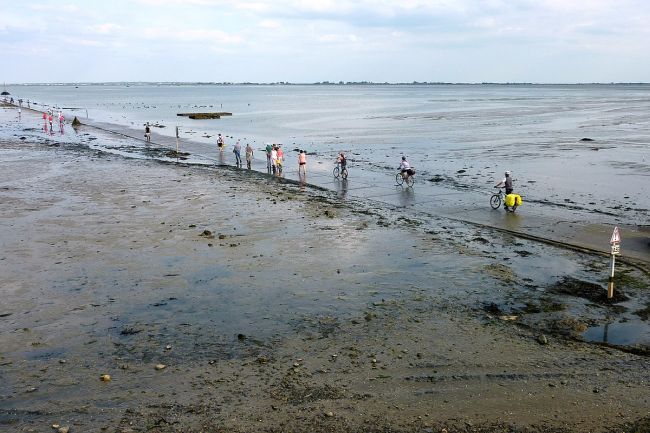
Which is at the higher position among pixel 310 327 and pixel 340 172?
pixel 340 172

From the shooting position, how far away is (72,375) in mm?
11141

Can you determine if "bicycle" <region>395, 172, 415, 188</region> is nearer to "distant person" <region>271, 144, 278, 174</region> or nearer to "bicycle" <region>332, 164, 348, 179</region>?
"bicycle" <region>332, 164, 348, 179</region>

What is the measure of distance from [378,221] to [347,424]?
49.9 ft

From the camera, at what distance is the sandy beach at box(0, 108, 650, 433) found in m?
9.88

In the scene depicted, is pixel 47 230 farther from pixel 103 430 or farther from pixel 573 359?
pixel 573 359

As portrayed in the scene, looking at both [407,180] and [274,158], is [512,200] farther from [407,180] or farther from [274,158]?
[274,158]

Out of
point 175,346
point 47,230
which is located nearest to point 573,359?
point 175,346

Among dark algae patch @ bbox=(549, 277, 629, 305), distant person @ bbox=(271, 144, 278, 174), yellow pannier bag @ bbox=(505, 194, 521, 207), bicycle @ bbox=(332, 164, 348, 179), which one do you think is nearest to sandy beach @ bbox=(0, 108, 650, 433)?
dark algae patch @ bbox=(549, 277, 629, 305)

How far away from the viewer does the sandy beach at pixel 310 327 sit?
9.88 meters

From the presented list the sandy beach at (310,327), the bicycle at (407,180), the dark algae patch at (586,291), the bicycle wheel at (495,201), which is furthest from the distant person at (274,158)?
the dark algae patch at (586,291)

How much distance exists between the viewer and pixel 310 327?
13.5m

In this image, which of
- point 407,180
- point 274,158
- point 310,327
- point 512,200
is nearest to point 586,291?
point 310,327

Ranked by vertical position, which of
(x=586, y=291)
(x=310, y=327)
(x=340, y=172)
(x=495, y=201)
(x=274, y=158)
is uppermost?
(x=274, y=158)

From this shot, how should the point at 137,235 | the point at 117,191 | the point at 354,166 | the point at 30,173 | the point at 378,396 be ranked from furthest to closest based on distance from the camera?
the point at 354,166 → the point at 30,173 → the point at 117,191 → the point at 137,235 → the point at 378,396
